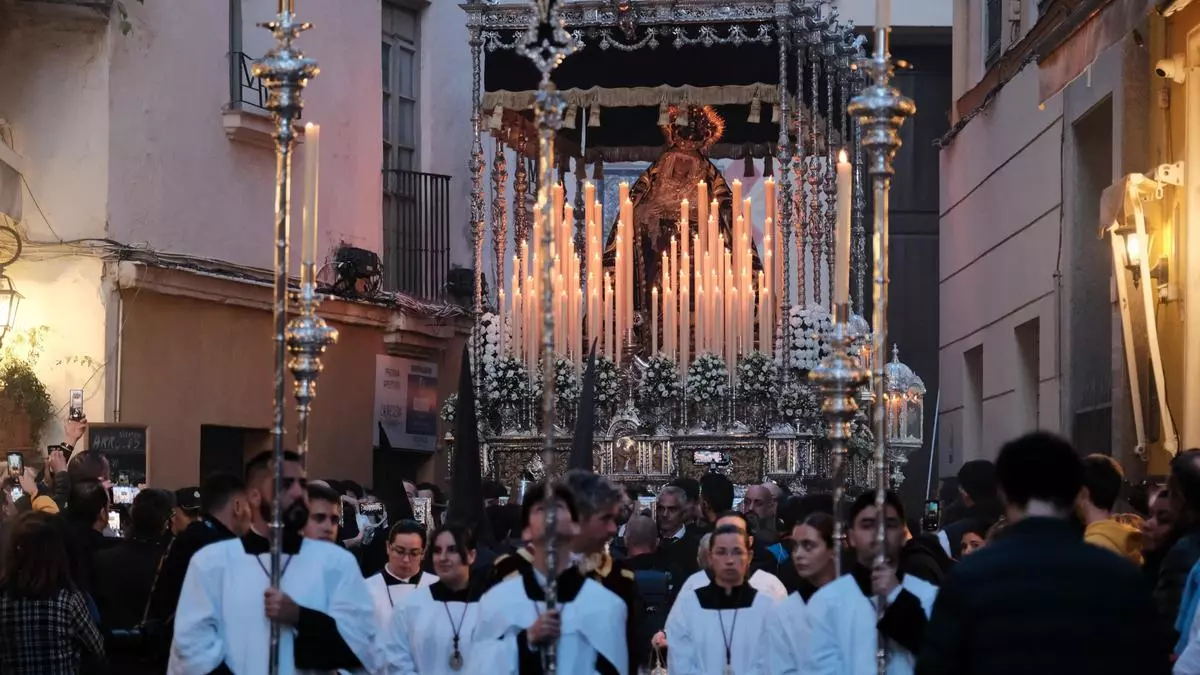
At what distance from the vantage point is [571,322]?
59.9 feet

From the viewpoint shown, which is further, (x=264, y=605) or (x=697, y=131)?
(x=697, y=131)

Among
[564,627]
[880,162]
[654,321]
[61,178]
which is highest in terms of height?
[61,178]

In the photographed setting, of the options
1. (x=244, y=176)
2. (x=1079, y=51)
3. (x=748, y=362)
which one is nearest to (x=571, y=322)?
(x=748, y=362)

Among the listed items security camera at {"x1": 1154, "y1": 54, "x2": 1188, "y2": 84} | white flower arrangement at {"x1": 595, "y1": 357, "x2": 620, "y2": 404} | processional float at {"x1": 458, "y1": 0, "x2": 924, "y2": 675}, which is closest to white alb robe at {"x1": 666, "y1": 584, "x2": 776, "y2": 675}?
security camera at {"x1": 1154, "y1": 54, "x2": 1188, "y2": 84}

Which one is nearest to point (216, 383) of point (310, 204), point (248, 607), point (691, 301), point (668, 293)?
point (668, 293)

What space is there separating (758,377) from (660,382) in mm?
823

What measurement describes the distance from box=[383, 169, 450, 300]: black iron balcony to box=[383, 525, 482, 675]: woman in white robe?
13309 millimetres

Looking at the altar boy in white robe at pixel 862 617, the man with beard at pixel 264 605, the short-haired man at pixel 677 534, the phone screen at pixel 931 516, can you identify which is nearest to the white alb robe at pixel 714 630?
the altar boy in white robe at pixel 862 617

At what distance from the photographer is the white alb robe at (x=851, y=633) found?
7699 millimetres

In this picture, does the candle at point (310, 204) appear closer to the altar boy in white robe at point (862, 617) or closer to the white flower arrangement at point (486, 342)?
the altar boy in white robe at point (862, 617)

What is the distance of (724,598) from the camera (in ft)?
28.4

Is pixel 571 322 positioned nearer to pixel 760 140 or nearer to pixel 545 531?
pixel 760 140

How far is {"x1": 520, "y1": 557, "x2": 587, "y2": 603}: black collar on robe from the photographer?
7.41 meters

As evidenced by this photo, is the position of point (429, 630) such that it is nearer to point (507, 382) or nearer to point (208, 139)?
point (507, 382)
